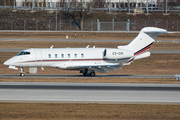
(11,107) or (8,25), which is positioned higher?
(8,25)

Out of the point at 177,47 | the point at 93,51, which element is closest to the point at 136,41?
the point at 93,51

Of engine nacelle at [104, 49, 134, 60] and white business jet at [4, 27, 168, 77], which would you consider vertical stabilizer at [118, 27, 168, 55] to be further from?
engine nacelle at [104, 49, 134, 60]

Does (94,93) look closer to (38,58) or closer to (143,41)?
(38,58)

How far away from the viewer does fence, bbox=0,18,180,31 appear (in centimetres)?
8525

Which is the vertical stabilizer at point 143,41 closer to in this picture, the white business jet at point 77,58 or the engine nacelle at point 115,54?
the white business jet at point 77,58

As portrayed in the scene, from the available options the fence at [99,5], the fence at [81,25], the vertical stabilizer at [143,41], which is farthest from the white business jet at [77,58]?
the fence at [99,5]

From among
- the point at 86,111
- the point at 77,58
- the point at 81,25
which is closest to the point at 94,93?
the point at 86,111

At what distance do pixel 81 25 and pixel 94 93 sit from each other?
6449 cm

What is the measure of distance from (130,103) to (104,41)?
163 feet

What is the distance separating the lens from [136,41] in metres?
39.2

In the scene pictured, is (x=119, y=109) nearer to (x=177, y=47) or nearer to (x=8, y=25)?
(x=177, y=47)

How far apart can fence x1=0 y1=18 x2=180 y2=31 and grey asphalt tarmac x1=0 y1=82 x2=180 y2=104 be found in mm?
57599

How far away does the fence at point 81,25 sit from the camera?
85250 mm

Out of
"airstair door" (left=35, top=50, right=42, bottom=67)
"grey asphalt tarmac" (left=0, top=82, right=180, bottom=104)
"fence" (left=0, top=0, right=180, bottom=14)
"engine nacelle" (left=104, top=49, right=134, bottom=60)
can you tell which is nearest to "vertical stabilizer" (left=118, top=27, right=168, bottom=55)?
"engine nacelle" (left=104, top=49, right=134, bottom=60)
